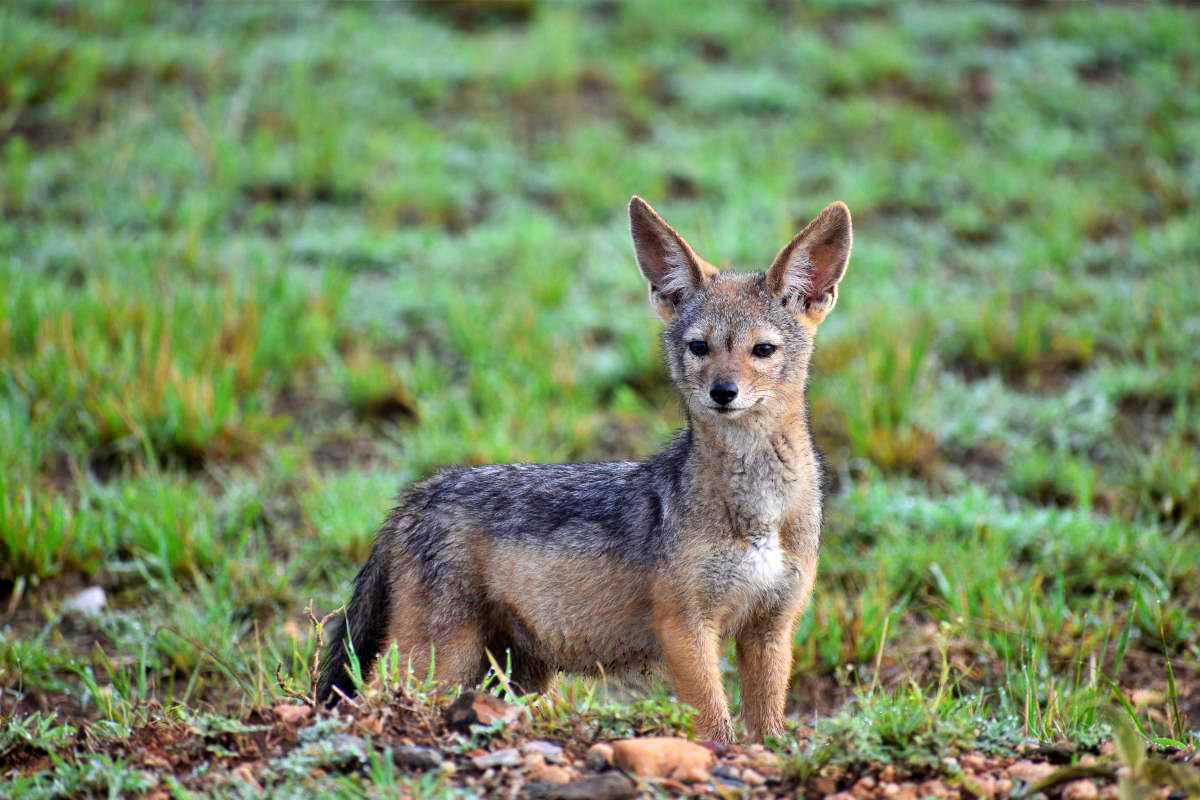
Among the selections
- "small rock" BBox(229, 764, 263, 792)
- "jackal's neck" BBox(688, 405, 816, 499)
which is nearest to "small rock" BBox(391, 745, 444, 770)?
"small rock" BBox(229, 764, 263, 792)

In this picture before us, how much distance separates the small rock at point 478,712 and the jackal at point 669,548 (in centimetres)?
60

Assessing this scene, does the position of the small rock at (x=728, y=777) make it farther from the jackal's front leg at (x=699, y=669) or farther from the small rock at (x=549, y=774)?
the jackal's front leg at (x=699, y=669)

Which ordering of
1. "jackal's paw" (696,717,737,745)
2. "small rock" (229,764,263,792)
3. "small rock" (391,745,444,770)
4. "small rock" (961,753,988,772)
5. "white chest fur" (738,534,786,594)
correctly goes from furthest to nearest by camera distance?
"white chest fur" (738,534,786,594) → "jackal's paw" (696,717,737,745) → "small rock" (961,753,988,772) → "small rock" (391,745,444,770) → "small rock" (229,764,263,792)

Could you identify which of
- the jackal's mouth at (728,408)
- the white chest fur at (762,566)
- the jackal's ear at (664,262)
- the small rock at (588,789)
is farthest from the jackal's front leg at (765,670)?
the jackal's ear at (664,262)

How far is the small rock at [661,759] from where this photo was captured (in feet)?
11.2

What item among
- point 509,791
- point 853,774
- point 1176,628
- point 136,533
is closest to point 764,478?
point 853,774

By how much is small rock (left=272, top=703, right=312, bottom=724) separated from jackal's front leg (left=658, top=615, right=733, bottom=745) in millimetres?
1199

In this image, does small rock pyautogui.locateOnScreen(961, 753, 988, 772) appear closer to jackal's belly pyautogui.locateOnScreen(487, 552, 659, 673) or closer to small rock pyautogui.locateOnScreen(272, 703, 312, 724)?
jackal's belly pyautogui.locateOnScreen(487, 552, 659, 673)

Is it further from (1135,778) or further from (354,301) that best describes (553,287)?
(1135,778)

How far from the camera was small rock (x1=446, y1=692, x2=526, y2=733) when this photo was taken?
3.60 metres

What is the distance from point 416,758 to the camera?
3.39 metres

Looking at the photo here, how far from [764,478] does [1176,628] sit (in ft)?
7.58

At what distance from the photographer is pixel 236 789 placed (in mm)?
3279

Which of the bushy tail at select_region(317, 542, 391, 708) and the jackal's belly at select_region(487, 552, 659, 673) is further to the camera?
the bushy tail at select_region(317, 542, 391, 708)
